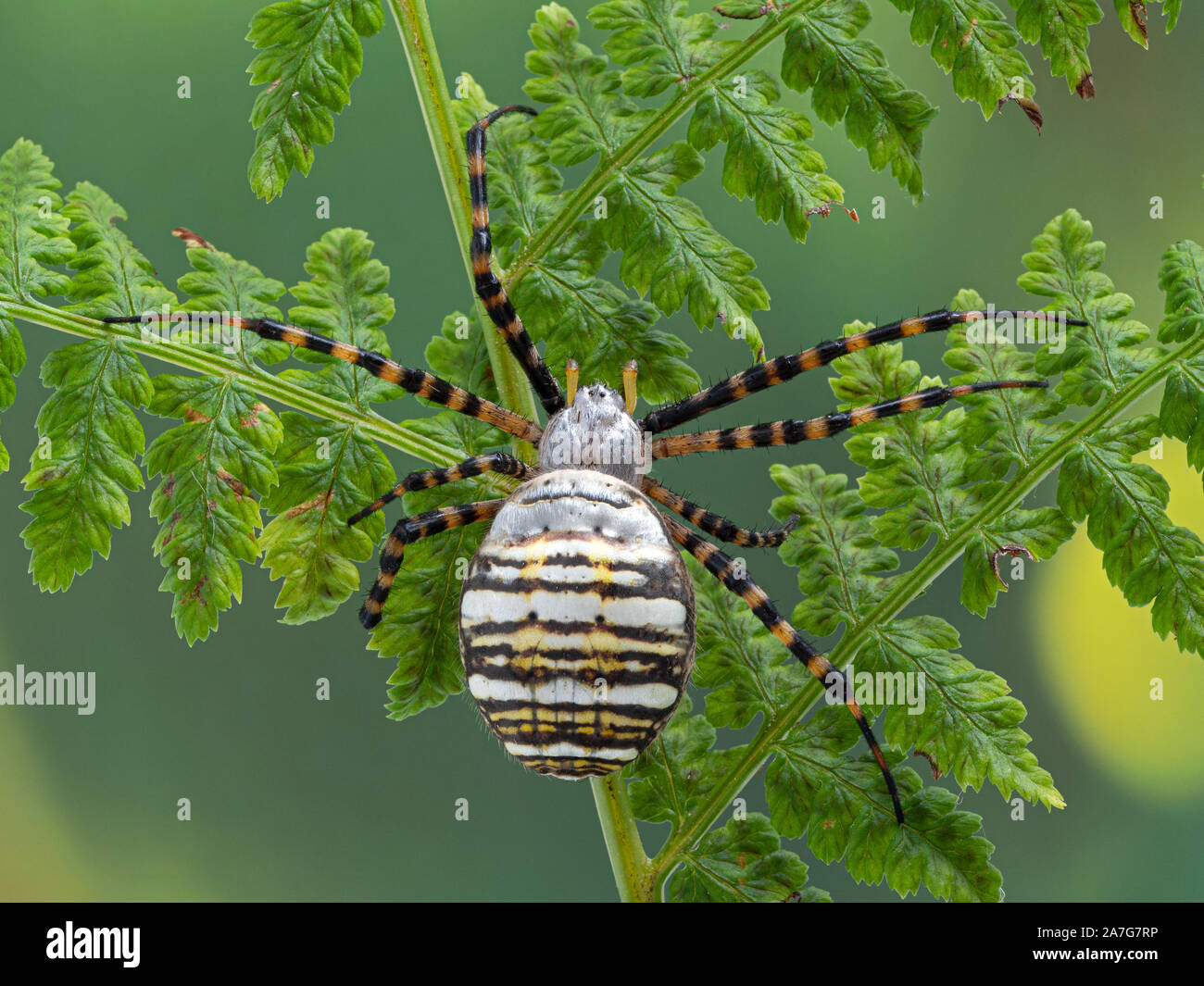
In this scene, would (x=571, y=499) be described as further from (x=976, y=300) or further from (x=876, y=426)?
(x=976, y=300)

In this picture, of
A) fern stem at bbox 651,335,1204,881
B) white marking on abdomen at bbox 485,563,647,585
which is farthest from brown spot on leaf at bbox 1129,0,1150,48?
white marking on abdomen at bbox 485,563,647,585

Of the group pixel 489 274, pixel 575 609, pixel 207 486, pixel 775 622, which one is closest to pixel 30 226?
pixel 207 486

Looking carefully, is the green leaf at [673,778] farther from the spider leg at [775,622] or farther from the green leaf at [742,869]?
the spider leg at [775,622]

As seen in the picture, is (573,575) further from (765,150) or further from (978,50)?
(978,50)

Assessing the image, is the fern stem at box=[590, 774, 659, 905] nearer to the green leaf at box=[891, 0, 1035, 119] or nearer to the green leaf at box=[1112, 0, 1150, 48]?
the green leaf at box=[891, 0, 1035, 119]

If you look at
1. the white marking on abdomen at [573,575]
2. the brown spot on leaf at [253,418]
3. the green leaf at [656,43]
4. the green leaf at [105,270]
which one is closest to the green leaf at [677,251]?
the green leaf at [656,43]

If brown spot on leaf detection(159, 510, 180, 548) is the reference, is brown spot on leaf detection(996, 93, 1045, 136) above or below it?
above
